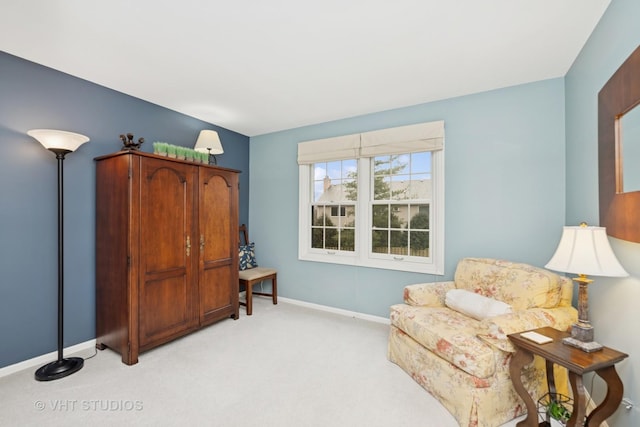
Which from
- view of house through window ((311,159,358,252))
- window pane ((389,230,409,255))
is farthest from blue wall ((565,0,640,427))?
view of house through window ((311,159,358,252))

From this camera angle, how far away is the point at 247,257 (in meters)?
4.22

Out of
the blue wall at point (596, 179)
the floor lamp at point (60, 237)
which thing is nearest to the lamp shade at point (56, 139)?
the floor lamp at point (60, 237)

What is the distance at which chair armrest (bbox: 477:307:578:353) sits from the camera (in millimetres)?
1778

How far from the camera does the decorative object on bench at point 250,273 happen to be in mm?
3693

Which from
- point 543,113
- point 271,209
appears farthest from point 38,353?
point 543,113

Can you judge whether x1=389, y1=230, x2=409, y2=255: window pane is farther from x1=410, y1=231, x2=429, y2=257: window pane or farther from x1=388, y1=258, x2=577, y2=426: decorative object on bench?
x1=388, y1=258, x2=577, y2=426: decorative object on bench

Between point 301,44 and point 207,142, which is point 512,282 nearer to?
point 301,44

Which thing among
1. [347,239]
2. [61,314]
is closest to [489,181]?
[347,239]

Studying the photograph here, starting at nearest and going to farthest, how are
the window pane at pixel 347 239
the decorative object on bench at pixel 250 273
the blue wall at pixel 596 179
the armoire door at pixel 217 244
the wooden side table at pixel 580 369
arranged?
the wooden side table at pixel 580 369 → the blue wall at pixel 596 179 → the armoire door at pixel 217 244 → the decorative object on bench at pixel 250 273 → the window pane at pixel 347 239

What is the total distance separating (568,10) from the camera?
1.80 meters

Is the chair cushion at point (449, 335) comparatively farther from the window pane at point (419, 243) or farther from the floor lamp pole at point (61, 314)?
the floor lamp pole at point (61, 314)

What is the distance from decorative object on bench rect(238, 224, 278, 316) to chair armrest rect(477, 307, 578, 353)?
8.57 ft

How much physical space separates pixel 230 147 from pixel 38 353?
10.00 ft

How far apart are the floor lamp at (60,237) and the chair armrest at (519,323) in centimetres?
314
